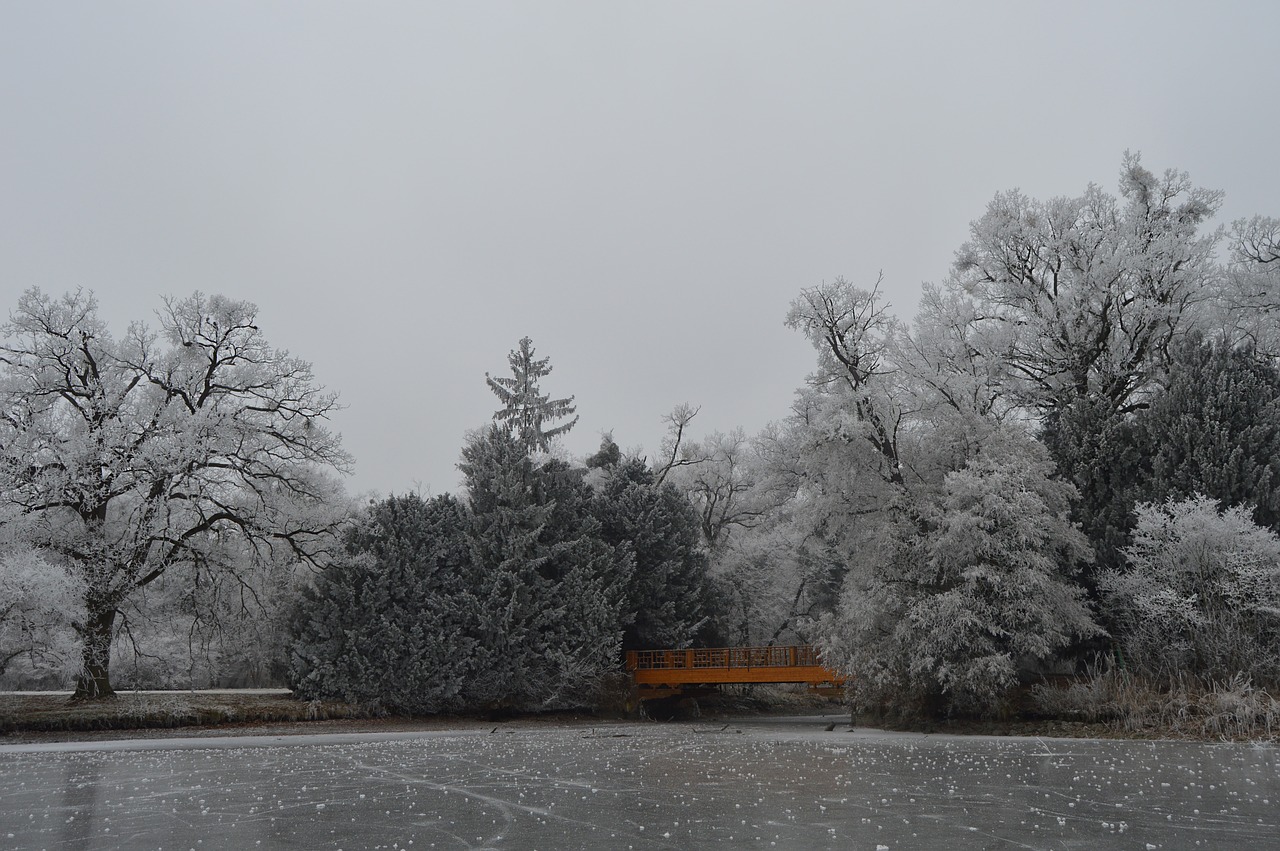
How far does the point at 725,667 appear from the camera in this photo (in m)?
37.3

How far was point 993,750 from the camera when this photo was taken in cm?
1895

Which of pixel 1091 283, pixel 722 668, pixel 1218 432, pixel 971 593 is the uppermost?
pixel 1091 283

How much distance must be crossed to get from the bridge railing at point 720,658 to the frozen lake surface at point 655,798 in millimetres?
16642

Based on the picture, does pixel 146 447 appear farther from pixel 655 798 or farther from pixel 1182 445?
pixel 1182 445

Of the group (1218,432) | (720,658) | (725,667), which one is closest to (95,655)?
(725,667)

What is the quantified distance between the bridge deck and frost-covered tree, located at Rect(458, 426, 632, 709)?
2588mm

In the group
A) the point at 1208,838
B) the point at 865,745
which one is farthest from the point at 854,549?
the point at 1208,838

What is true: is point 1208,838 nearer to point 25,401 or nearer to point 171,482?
point 171,482

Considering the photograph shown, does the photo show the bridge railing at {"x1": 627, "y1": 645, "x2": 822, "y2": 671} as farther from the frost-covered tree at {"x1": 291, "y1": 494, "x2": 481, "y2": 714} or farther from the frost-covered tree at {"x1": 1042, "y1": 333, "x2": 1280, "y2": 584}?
the frost-covered tree at {"x1": 1042, "y1": 333, "x2": 1280, "y2": 584}

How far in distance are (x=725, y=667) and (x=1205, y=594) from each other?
17984mm

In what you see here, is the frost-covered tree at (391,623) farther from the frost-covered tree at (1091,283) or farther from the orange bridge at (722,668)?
the frost-covered tree at (1091,283)

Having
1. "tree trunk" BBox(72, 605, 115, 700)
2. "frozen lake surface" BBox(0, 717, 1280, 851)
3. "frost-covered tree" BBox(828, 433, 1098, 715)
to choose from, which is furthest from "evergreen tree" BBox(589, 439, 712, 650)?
"frozen lake surface" BBox(0, 717, 1280, 851)

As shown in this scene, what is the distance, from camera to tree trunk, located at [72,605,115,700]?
27828 millimetres

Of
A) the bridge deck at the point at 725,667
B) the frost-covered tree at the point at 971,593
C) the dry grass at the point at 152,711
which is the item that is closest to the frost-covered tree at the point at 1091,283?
the frost-covered tree at the point at 971,593
